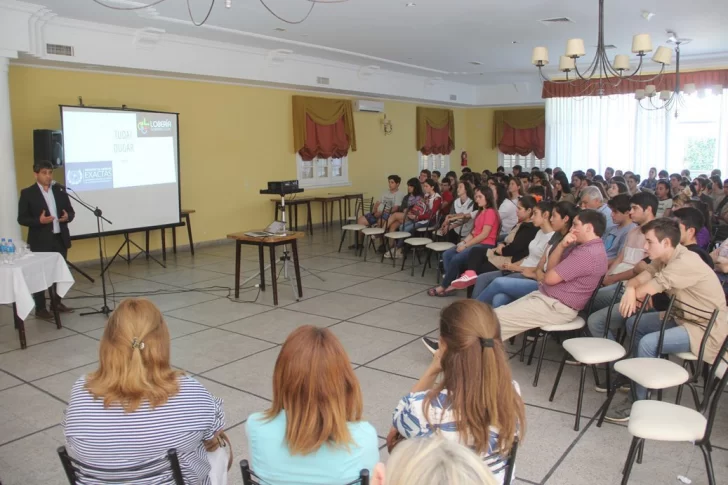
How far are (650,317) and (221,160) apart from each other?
734 centimetres

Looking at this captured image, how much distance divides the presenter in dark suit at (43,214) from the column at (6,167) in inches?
31.3

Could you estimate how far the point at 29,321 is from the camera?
17.0ft

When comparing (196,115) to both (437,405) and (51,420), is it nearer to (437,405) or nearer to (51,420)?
(51,420)

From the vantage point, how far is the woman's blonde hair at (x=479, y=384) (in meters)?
1.75

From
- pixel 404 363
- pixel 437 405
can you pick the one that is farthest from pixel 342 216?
pixel 437 405

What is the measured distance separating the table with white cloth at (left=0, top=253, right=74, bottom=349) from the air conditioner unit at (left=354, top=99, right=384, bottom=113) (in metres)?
7.97

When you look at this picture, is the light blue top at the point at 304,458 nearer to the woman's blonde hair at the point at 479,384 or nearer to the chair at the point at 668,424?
the woman's blonde hair at the point at 479,384

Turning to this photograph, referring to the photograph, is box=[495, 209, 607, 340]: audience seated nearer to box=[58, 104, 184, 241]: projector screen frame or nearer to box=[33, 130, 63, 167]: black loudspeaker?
box=[58, 104, 184, 241]: projector screen frame

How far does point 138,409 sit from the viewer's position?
174 centimetres

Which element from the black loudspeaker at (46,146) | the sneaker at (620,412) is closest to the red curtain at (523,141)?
the black loudspeaker at (46,146)

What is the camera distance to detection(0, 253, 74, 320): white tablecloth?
430 cm

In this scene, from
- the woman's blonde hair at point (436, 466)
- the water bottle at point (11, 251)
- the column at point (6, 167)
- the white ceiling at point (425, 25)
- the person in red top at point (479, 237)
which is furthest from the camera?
the white ceiling at point (425, 25)

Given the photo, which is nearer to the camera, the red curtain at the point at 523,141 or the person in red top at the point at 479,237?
the person in red top at the point at 479,237

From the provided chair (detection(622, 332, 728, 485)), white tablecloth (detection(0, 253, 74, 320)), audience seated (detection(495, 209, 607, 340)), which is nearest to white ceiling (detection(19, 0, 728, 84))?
white tablecloth (detection(0, 253, 74, 320))
